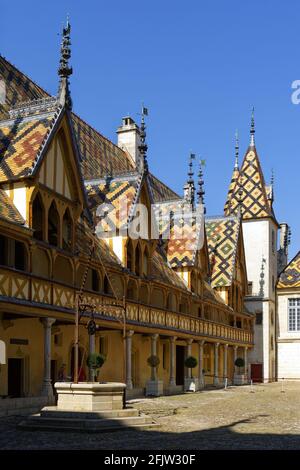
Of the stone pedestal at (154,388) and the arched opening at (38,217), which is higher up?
the arched opening at (38,217)

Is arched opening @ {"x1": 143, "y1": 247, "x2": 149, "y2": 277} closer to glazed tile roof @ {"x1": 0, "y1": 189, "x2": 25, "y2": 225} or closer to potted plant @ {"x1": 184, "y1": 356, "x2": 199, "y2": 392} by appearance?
potted plant @ {"x1": 184, "y1": 356, "x2": 199, "y2": 392}

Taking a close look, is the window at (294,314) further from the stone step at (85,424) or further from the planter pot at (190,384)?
the stone step at (85,424)

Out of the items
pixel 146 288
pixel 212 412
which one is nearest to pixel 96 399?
pixel 212 412

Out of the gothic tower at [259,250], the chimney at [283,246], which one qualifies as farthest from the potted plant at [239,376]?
the chimney at [283,246]

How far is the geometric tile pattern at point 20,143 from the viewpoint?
2094cm

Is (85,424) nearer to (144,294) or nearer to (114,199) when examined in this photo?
(114,199)

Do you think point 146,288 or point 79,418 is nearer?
point 79,418

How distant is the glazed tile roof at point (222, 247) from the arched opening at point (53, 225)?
72.2 ft

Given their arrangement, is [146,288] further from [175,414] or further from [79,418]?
[79,418]

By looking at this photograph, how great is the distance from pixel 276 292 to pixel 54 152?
116ft

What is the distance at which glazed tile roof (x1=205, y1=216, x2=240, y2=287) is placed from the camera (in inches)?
1736

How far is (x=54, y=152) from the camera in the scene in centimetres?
2236

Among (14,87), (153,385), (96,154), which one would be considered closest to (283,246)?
(96,154)

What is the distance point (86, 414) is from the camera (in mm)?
15281
